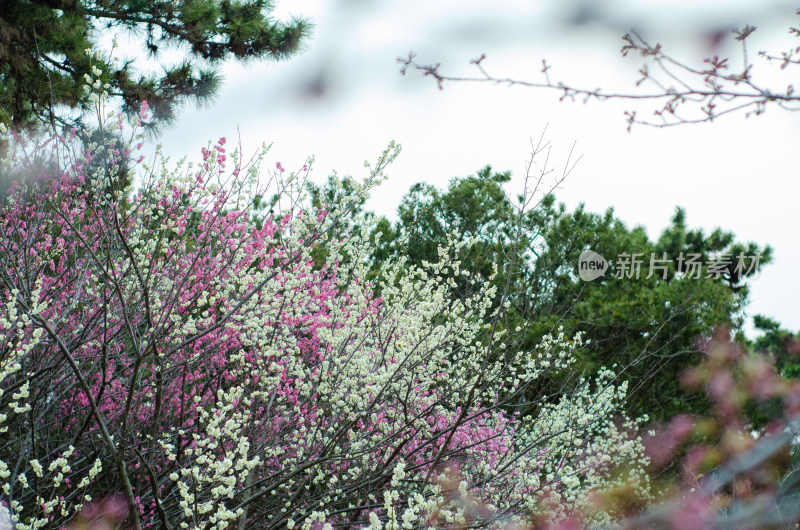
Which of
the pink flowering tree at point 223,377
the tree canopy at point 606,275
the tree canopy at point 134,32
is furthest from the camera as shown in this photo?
the tree canopy at point 606,275

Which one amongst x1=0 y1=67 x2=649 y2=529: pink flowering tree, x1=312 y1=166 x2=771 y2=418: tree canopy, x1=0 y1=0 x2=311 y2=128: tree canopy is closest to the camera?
x1=0 y1=67 x2=649 y2=529: pink flowering tree

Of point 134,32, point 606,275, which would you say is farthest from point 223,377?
point 606,275

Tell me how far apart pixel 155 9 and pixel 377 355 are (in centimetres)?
532

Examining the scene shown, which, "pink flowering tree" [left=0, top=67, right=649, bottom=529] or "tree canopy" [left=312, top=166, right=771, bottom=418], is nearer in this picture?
"pink flowering tree" [left=0, top=67, right=649, bottom=529]

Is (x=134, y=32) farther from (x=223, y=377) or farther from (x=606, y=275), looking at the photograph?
(x=606, y=275)

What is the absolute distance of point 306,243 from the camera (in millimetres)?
4160

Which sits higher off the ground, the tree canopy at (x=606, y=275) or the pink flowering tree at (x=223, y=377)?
the tree canopy at (x=606, y=275)

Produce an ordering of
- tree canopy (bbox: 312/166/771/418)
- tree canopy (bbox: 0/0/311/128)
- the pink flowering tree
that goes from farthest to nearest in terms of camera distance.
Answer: tree canopy (bbox: 312/166/771/418) < tree canopy (bbox: 0/0/311/128) < the pink flowering tree

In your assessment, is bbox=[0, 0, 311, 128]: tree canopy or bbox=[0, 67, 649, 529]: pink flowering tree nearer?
bbox=[0, 67, 649, 529]: pink flowering tree

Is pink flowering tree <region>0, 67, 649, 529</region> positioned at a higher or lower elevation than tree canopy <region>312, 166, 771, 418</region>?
lower

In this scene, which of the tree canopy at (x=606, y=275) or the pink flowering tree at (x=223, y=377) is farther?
the tree canopy at (x=606, y=275)

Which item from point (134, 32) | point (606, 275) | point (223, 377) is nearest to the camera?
point (223, 377)

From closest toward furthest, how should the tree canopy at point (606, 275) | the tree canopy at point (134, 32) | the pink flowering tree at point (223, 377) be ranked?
1. the pink flowering tree at point (223, 377)
2. the tree canopy at point (134, 32)
3. the tree canopy at point (606, 275)

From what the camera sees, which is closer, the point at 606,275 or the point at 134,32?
the point at 134,32
